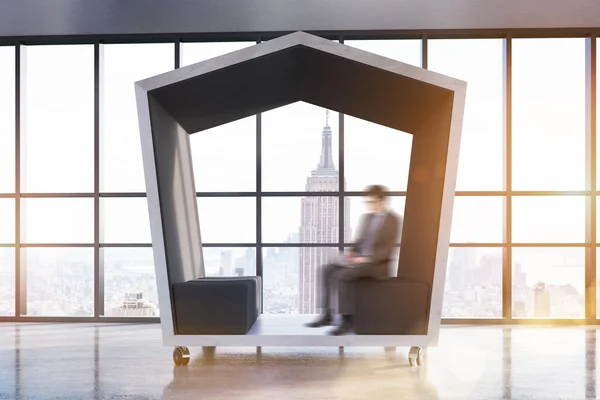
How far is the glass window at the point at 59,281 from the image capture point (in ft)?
32.6

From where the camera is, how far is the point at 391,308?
6.32 metres

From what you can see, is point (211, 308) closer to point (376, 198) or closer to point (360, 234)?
point (360, 234)

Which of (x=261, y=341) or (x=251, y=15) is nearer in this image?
(x=261, y=341)

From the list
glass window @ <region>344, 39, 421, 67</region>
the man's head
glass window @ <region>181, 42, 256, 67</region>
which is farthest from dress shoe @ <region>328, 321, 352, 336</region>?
glass window @ <region>181, 42, 256, 67</region>

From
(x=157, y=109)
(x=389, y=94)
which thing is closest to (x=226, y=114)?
(x=157, y=109)

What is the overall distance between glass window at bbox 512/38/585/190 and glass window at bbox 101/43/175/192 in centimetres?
518

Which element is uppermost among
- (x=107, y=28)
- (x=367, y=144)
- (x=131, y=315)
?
(x=107, y=28)

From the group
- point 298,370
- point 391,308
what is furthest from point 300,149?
point 298,370

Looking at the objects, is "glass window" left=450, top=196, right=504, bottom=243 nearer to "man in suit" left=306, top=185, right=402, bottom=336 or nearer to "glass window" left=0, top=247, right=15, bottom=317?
"man in suit" left=306, top=185, right=402, bottom=336

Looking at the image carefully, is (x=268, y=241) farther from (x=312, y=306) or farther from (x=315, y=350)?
(x=315, y=350)

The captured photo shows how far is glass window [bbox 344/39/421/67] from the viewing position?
980 centimetres

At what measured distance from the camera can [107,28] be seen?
9445 mm

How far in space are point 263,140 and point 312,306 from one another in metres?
2.52

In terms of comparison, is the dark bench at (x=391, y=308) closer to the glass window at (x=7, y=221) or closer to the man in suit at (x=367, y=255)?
the man in suit at (x=367, y=255)
